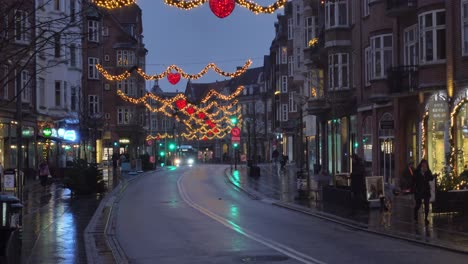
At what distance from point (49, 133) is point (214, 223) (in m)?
28.2

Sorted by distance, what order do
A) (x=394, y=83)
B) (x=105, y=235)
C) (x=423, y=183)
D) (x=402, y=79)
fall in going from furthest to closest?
(x=394, y=83) < (x=402, y=79) < (x=423, y=183) < (x=105, y=235)

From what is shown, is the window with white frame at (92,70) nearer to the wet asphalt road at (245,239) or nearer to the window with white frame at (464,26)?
the wet asphalt road at (245,239)

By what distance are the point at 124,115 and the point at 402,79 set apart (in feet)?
197

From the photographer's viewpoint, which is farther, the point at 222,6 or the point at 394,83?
the point at 394,83

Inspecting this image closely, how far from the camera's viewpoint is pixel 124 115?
88562 millimetres

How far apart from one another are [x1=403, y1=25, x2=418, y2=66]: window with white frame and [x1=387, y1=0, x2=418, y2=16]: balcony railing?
812mm

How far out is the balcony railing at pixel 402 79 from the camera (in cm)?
3123

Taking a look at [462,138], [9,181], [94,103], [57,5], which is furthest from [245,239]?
[94,103]

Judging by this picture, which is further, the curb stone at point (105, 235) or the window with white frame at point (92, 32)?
the curb stone at point (105, 235)

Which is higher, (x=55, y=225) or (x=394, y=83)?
(x=394, y=83)

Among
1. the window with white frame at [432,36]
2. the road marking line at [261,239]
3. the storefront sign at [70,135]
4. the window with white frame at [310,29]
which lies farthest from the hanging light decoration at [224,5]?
the storefront sign at [70,135]

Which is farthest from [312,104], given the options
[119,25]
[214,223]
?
[119,25]

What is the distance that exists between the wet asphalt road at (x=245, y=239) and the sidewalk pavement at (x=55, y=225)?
1.12 m

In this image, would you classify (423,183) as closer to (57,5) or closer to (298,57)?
(57,5)
